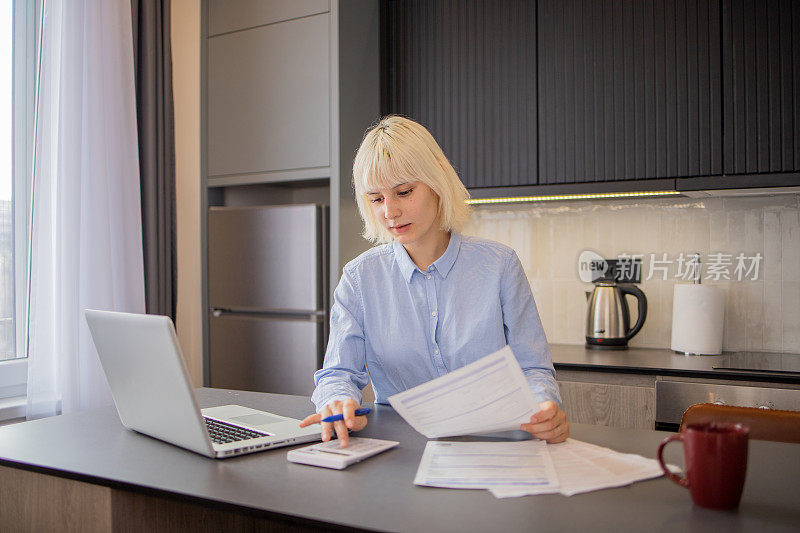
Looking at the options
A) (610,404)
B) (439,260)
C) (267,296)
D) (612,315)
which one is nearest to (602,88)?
(612,315)

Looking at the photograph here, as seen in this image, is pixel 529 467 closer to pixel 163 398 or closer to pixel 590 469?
pixel 590 469

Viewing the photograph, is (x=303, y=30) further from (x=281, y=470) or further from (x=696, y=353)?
(x=281, y=470)

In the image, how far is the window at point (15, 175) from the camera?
249 centimetres

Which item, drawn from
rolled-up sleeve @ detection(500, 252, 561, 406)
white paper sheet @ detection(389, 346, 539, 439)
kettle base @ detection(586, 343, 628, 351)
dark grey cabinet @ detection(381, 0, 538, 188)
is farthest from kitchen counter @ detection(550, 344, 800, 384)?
white paper sheet @ detection(389, 346, 539, 439)

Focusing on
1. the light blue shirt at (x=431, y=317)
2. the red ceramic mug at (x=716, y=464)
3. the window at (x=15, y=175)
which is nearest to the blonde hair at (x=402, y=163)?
the light blue shirt at (x=431, y=317)

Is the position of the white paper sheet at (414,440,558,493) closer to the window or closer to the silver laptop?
the silver laptop

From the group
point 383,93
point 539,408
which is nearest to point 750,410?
point 539,408

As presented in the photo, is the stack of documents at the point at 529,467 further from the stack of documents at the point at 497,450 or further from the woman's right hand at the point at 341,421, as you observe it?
the woman's right hand at the point at 341,421

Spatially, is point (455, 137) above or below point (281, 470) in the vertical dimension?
above

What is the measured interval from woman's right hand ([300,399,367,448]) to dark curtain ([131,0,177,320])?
1.77 meters

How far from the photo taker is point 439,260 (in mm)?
1561

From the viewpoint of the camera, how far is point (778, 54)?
2357 millimetres

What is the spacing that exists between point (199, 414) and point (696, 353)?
2.03 m

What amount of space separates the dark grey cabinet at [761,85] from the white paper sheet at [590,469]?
5.40 feet
